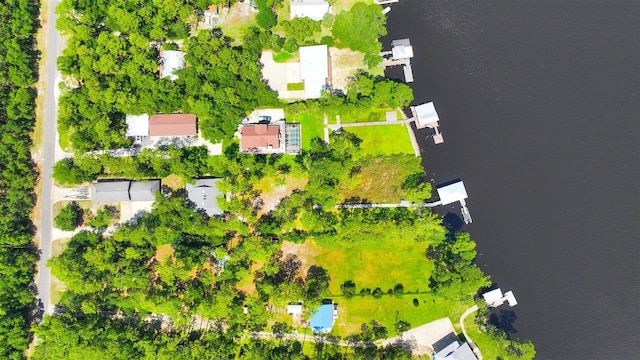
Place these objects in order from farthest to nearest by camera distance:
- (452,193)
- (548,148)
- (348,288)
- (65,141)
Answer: (65,141) < (548,148) < (452,193) < (348,288)

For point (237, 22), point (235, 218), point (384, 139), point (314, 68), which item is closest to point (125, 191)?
point (235, 218)

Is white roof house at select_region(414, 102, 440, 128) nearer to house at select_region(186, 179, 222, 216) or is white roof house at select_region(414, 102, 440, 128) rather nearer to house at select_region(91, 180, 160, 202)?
house at select_region(186, 179, 222, 216)

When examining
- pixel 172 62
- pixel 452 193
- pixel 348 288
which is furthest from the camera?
pixel 172 62

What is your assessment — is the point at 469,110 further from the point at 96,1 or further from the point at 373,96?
the point at 96,1

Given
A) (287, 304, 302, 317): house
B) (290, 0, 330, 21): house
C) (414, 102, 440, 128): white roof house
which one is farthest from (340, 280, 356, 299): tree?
(290, 0, 330, 21): house

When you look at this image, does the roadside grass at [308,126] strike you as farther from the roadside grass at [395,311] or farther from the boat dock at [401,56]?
the roadside grass at [395,311]

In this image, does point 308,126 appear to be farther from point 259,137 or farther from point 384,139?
point 384,139

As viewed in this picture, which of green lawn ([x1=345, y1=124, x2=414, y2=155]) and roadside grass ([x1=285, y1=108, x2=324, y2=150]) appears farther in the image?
roadside grass ([x1=285, y1=108, x2=324, y2=150])
